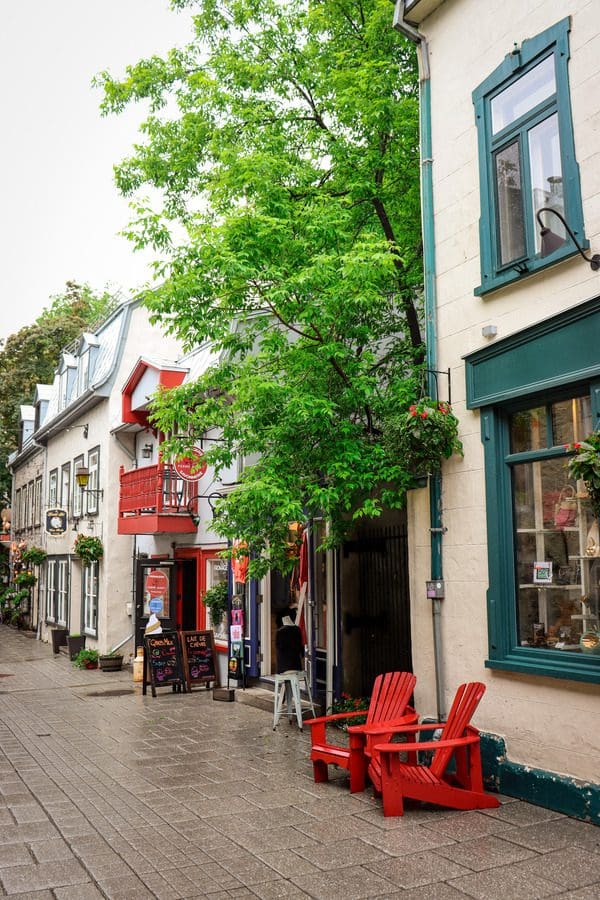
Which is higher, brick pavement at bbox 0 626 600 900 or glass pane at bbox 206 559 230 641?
glass pane at bbox 206 559 230 641

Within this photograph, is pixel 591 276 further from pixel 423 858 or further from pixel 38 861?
pixel 38 861

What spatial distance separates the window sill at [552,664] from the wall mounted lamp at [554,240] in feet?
10.0

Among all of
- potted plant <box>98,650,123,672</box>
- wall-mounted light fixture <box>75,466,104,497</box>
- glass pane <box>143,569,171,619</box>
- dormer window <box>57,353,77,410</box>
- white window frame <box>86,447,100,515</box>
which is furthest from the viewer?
dormer window <box>57,353,77,410</box>

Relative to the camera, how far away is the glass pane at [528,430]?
7.05m

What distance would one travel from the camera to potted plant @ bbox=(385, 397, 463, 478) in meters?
7.52

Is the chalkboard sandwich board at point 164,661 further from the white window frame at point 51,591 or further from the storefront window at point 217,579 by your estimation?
the white window frame at point 51,591

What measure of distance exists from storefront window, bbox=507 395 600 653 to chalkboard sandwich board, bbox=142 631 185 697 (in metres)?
8.03

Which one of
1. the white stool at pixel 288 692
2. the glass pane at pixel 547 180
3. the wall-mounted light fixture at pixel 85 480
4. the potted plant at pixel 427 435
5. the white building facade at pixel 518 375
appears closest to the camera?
the white building facade at pixel 518 375

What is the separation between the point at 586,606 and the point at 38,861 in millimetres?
4484

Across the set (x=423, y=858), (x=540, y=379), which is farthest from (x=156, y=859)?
(x=540, y=379)

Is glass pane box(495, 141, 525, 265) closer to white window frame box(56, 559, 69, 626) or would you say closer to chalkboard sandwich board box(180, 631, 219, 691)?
chalkboard sandwich board box(180, 631, 219, 691)

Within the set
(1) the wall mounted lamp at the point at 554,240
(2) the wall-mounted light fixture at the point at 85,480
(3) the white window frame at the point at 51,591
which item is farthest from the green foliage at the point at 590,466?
(3) the white window frame at the point at 51,591

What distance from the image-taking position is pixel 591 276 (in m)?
6.39

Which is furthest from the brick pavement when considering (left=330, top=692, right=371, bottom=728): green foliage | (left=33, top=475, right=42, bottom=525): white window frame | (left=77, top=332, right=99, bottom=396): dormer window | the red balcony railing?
(left=33, top=475, right=42, bottom=525): white window frame
